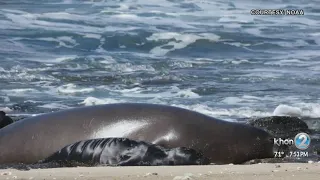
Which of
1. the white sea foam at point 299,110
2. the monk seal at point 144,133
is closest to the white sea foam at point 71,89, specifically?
A: the white sea foam at point 299,110

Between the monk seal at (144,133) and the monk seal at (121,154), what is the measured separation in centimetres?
17

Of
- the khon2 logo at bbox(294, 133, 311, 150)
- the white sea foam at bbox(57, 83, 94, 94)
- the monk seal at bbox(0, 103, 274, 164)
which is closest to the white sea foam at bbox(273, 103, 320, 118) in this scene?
the khon2 logo at bbox(294, 133, 311, 150)

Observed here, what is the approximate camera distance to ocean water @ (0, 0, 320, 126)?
13.0 metres

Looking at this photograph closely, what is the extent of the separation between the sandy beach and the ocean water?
512cm

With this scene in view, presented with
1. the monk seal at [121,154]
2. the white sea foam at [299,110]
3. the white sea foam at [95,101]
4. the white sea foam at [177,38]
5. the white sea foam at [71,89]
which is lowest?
the white sea foam at [299,110]

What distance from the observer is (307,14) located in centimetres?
2836

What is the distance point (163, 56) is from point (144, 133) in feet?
42.0

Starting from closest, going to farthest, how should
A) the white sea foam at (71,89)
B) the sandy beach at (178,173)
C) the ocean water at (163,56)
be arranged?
the sandy beach at (178,173) → the ocean water at (163,56) → the white sea foam at (71,89)

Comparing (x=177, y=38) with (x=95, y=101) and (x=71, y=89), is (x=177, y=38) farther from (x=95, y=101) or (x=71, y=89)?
(x=95, y=101)

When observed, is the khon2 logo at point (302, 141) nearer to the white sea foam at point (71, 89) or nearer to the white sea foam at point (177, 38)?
the white sea foam at point (71, 89)

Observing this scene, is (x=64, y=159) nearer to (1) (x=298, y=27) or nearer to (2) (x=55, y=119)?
(2) (x=55, y=119)

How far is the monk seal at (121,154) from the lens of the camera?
6.28 m

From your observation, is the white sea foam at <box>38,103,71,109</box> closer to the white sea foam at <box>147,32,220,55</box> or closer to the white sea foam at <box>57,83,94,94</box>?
the white sea foam at <box>57,83,94,94</box>

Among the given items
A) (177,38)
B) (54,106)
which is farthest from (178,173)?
(177,38)
